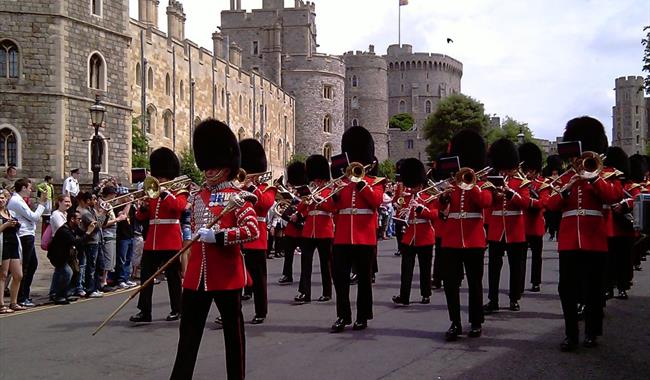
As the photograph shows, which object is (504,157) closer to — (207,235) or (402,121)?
(207,235)

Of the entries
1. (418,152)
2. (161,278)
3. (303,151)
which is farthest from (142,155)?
(418,152)

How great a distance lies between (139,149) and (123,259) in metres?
22.9

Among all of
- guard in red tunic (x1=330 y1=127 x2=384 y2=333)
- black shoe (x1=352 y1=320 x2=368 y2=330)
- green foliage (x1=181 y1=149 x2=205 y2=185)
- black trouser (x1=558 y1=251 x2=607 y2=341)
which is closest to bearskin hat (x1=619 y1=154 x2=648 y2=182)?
black trouser (x1=558 y1=251 x2=607 y2=341)

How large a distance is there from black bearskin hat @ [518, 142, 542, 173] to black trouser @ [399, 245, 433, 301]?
2.81 metres

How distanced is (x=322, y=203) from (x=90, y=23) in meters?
20.2

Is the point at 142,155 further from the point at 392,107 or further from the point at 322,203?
the point at 392,107

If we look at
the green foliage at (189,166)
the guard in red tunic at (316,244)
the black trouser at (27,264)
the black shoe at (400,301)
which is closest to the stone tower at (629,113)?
the green foliage at (189,166)

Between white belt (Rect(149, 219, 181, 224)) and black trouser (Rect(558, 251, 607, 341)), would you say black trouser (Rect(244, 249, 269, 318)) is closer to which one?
white belt (Rect(149, 219, 181, 224))

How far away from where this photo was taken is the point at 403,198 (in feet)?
42.8

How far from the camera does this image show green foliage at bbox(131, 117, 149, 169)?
34.9m

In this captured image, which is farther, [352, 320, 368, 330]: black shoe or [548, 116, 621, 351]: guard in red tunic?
[352, 320, 368, 330]: black shoe

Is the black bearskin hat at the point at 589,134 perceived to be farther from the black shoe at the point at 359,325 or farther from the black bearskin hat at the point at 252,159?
the black bearskin hat at the point at 252,159

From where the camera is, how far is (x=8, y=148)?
27172mm

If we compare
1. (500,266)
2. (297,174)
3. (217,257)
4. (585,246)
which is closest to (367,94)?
(297,174)
